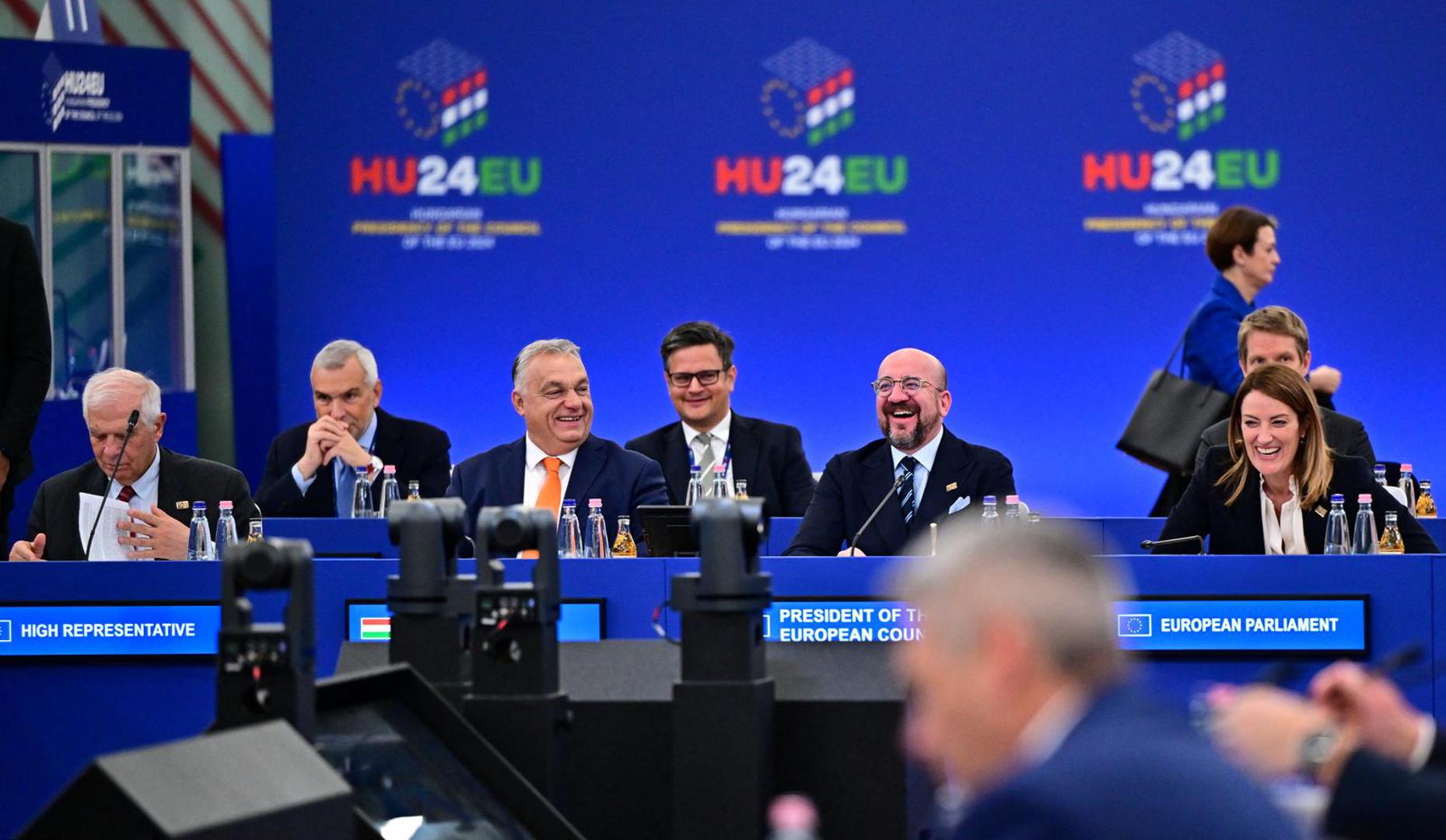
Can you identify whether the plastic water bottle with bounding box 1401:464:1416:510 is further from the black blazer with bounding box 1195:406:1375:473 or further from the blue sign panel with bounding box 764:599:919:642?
the blue sign panel with bounding box 764:599:919:642

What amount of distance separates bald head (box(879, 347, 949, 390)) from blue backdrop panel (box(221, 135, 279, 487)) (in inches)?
197

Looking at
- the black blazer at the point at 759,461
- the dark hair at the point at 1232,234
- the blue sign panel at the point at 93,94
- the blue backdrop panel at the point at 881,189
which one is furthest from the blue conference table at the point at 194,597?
the blue backdrop panel at the point at 881,189

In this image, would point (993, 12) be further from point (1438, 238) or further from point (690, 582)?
point (690, 582)

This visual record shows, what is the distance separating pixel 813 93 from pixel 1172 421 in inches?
124

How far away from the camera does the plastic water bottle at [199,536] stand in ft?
14.6

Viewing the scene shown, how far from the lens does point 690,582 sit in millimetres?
2160

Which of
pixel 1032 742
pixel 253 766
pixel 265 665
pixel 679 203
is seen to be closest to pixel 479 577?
pixel 265 665

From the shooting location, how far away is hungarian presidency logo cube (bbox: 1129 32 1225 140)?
339 inches

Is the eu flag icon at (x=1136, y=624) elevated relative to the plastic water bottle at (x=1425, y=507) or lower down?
lower down

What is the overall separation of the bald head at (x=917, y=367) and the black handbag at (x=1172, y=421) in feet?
4.17

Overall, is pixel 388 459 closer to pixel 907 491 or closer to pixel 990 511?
pixel 907 491

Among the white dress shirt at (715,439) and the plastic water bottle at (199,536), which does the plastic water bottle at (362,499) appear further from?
the white dress shirt at (715,439)

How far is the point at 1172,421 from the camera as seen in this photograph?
6.16 meters

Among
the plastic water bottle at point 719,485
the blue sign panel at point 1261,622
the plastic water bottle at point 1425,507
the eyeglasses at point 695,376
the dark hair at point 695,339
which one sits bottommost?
the blue sign panel at point 1261,622
